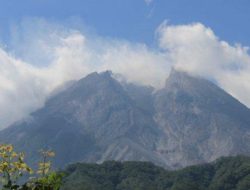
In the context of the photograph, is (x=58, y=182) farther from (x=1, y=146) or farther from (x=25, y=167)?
(x=1, y=146)

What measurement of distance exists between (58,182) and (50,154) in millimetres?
1440

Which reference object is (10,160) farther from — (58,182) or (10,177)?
(58,182)

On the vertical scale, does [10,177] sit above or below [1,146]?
below

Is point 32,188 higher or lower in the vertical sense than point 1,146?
lower

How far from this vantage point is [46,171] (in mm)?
14562

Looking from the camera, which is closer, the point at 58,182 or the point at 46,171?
the point at 58,182

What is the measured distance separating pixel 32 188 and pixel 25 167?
1.78 ft

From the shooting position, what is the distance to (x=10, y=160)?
45.4 ft

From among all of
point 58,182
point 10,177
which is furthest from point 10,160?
point 58,182

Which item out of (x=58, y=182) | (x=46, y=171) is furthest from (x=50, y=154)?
(x=58, y=182)

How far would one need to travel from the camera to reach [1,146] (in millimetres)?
14547

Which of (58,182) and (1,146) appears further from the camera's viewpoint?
(1,146)

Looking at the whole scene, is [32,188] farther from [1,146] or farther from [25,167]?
[1,146]

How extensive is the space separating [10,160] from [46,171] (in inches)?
44.2
